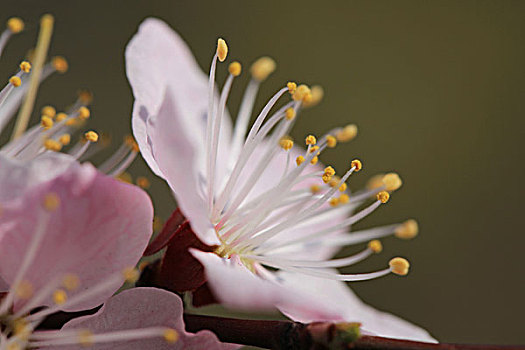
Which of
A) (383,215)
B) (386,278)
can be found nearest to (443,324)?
(386,278)

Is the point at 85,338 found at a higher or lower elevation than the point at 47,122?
lower

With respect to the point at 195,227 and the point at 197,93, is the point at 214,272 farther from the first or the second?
the point at 197,93

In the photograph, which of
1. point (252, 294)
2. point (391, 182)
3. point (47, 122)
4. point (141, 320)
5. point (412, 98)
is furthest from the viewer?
point (412, 98)

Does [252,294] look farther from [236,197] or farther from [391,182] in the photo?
[391,182]

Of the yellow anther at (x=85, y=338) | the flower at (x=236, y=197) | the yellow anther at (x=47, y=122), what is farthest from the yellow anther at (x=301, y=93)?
the yellow anther at (x=85, y=338)

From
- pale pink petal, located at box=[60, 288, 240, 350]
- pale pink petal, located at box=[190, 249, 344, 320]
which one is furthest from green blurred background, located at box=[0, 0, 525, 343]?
pale pink petal, located at box=[190, 249, 344, 320]

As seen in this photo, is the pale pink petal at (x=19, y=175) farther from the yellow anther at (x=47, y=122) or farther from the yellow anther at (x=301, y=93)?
the yellow anther at (x=301, y=93)

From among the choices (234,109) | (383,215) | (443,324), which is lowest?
(443,324)

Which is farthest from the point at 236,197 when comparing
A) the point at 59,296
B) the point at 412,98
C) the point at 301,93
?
the point at 412,98
